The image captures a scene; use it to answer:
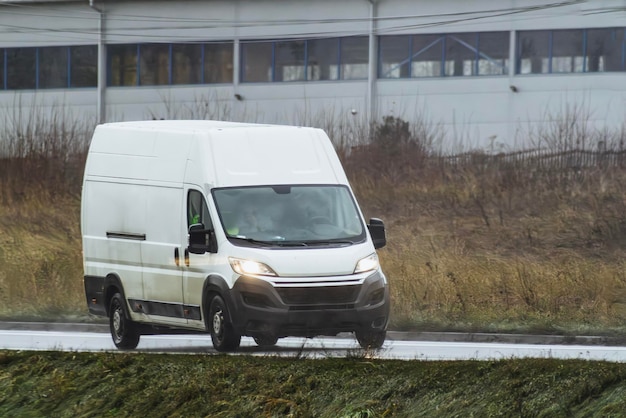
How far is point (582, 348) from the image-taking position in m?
16.6

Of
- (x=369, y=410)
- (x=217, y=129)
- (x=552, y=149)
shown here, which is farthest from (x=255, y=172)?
(x=552, y=149)

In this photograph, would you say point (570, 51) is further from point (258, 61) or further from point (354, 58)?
point (258, 61)

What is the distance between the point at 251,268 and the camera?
50.2 ft

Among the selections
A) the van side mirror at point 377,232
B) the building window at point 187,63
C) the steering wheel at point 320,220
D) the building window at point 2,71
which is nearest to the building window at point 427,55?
the building window at point 187,63

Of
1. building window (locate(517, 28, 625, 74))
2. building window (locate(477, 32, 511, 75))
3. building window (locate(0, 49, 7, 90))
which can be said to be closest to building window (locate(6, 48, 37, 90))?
building window (locate(0, 49, 7, 90))

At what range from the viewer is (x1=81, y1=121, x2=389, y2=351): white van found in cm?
1526

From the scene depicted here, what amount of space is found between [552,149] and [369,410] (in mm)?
25459

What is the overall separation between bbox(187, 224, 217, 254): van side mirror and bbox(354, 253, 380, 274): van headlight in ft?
5.27

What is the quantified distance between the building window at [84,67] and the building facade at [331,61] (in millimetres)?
53

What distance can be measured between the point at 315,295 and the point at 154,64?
4046 centimetres

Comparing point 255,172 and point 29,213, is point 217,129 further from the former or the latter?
point 29,213

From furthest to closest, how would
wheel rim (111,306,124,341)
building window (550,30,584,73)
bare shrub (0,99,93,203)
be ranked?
building window (550,30,584,73) → bare shrub (0,99,93,203) → wheel rim (111,306,124,341)

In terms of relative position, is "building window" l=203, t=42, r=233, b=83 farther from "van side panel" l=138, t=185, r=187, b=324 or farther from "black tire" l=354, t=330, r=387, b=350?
"black tire" l=354, t=330, r=387, b=350

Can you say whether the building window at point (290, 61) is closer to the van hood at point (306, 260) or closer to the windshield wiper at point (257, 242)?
the windshield wiper at point (257, 242)
